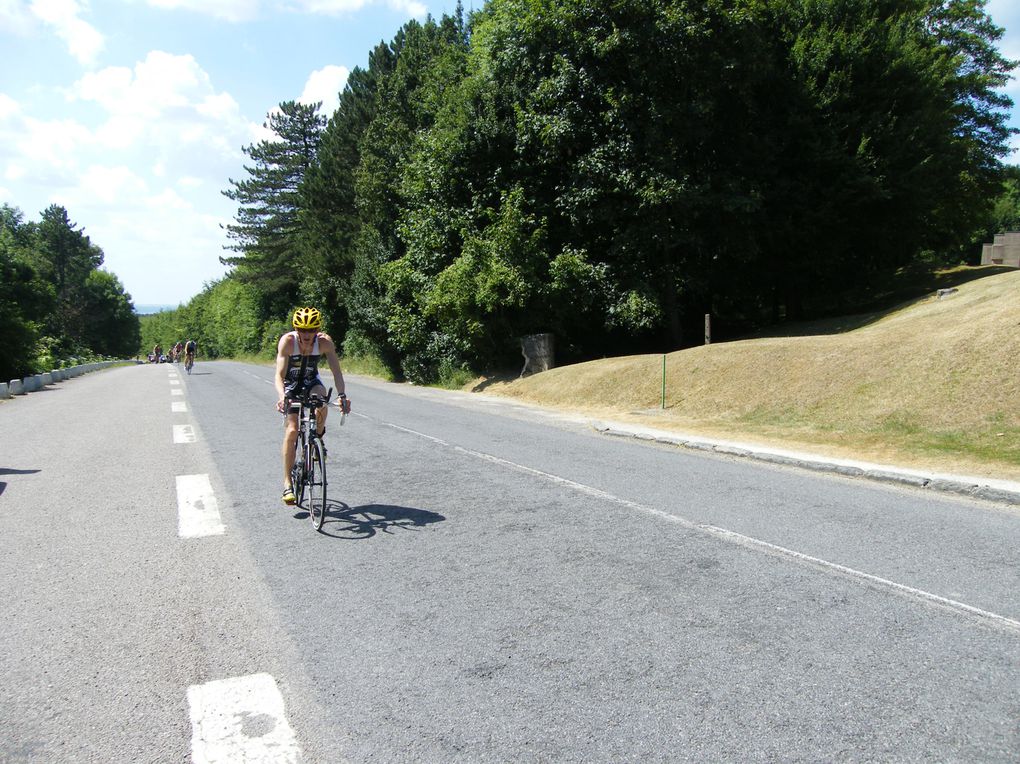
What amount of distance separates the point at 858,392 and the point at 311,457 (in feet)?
37.1

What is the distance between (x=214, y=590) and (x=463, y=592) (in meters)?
1.76

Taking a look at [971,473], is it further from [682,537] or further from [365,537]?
[365,537]

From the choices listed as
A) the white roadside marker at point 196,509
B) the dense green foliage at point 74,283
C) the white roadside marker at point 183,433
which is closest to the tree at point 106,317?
the dense green foliage at point 74,283

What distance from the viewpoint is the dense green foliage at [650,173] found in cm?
2447

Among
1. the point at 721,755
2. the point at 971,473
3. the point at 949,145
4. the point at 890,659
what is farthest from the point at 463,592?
the point at 949,145

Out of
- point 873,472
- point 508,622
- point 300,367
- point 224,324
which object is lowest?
point 873,472

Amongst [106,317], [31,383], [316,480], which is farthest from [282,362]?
[106,317]

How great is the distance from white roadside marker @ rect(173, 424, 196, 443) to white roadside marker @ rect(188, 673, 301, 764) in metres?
9.63

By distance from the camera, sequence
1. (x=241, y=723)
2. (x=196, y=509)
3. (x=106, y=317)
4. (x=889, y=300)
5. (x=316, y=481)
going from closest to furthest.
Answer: (x=241, y=723), (x=316, y=481), (x=196, y=509), (x=889, y=300), (x=106, y=317)

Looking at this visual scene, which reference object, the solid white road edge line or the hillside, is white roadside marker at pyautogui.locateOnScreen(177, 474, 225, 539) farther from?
the hillside

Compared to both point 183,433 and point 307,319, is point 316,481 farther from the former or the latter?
point 183,433

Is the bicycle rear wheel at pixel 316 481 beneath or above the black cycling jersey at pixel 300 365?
beneath

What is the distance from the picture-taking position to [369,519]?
682 centimetres

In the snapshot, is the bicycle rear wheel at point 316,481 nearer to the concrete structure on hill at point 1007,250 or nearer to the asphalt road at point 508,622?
the asphalt road at point 508,622
